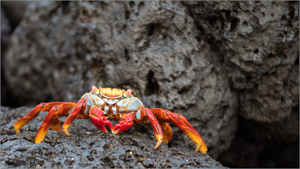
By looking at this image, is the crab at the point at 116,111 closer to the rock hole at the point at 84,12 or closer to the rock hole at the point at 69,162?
the rock hole at the point at 69,162

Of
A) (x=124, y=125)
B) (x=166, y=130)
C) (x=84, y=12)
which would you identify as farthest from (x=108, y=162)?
(x=84, y=12)

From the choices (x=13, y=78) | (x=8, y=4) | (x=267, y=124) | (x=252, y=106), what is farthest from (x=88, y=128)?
(x=8, y=4)

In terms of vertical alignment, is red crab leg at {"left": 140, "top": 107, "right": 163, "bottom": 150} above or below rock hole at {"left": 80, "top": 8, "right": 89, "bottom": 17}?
below

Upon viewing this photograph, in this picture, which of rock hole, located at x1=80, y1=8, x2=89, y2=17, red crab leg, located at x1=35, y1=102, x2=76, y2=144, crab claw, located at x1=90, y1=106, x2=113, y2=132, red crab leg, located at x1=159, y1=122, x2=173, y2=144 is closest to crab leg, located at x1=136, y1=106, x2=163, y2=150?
red crab leg, located at x1=159, y1=122, x2=173, y2=144

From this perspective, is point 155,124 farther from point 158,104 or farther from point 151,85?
point 151,85

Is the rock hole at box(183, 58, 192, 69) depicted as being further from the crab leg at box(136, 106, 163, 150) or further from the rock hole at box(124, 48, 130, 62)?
the crab leg at box(136, 106, 163, 150)

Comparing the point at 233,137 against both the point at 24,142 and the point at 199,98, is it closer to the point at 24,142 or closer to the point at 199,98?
the point at 199,98

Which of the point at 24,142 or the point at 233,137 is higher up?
the point at 24,142
